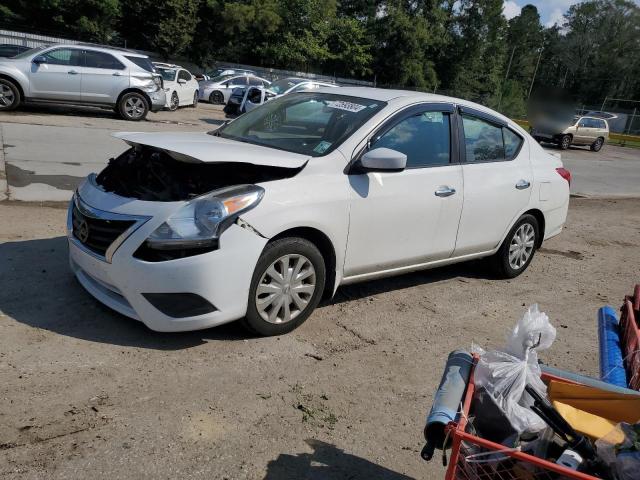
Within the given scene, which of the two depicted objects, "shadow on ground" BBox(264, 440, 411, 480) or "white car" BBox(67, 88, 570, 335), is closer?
"shadow on ground" BBox(264, 440, 411, 480)

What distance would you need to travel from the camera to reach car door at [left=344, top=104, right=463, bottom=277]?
4.32 metres

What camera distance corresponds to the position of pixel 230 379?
3.47m

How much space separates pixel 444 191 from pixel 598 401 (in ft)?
8.78

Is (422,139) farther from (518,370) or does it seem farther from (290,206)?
(518,370)

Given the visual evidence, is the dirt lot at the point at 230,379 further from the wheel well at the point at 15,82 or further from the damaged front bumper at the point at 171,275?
the wheel well at the point at 15,82

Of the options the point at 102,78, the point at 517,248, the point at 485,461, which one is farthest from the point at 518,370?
the point at 102,78

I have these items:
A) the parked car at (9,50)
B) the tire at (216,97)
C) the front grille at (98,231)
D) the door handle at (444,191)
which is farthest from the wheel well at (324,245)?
the tire at (216,97)

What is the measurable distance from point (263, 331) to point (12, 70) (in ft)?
42.5

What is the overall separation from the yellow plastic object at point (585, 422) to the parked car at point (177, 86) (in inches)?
766

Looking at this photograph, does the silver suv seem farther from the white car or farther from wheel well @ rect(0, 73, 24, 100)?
the white car

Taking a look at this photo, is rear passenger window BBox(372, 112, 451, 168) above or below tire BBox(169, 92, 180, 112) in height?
above

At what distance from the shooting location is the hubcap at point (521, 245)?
19.2 feet

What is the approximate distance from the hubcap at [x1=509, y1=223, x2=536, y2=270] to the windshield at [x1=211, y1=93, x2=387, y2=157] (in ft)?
7.11

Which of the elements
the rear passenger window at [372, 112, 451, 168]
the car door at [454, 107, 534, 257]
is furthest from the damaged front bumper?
the car door at [454, 107, 534, 257]
